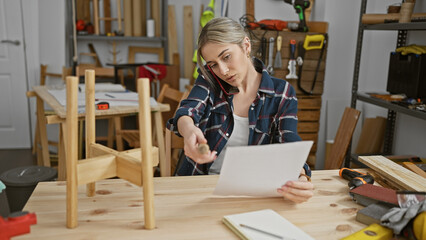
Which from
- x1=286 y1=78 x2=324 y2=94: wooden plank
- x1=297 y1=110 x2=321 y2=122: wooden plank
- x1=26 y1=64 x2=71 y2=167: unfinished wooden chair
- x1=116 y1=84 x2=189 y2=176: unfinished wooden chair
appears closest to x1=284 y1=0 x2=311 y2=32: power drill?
x1=286 y1=78 x2=324 y2=94: wooden plank

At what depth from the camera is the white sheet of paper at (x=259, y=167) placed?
38.9 inches

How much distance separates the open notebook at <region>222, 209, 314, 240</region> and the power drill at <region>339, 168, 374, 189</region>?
1.15ft

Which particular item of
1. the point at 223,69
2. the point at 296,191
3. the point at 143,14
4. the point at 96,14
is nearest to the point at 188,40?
the point at 143,14

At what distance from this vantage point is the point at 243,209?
1.09m

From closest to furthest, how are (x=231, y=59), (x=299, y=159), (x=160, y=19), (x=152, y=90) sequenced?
1. (x=299, y=159)
2. (x=231, y=59)
3. (x=152, y=90)
4. (x=160, y=19)

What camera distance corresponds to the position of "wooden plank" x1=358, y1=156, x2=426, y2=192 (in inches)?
46.9

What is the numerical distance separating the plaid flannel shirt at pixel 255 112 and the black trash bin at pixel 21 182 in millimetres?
1219

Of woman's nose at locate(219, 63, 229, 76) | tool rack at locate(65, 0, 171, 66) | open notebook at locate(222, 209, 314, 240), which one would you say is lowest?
open notebook at locate(222, 209, 314, 240)

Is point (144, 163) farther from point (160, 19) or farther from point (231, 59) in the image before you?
point (160, 19)

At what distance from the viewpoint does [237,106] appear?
5.29 feet

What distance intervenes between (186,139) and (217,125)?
0.43m

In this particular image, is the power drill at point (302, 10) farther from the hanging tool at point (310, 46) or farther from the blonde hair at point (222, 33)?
the blonde hair at point (222, 33)

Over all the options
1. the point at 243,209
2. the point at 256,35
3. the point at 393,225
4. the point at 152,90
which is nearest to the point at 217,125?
the point at 243,209

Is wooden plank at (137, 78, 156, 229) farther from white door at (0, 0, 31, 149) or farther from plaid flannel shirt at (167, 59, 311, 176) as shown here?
white door at (0, 0, 31, 149)
